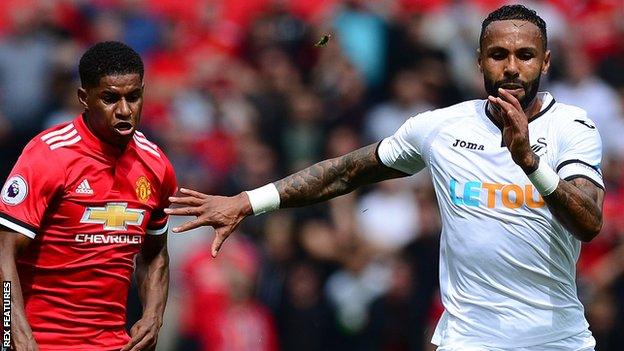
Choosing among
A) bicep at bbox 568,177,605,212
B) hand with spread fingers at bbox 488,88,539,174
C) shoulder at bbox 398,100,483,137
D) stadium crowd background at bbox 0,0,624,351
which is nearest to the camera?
hand with spread fingers at bbox 488,88,539,174

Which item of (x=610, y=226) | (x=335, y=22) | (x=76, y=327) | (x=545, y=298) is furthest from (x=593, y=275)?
(x=76, y=327)

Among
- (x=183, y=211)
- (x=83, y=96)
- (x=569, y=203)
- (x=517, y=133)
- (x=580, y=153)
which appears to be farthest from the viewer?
(x=83, y=96)

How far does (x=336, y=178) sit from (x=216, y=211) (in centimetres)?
73

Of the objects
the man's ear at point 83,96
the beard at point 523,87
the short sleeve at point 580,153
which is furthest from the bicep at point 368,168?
the man's ear at point 83,96

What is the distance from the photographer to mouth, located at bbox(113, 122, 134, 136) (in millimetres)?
6371

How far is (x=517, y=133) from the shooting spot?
5457mm

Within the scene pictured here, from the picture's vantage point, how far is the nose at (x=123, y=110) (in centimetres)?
636

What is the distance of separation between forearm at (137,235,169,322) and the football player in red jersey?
21 centimetres

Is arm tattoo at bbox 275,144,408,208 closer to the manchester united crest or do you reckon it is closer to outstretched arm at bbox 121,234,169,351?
the manchester united crest

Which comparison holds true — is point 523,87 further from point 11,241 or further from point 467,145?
point 11,241

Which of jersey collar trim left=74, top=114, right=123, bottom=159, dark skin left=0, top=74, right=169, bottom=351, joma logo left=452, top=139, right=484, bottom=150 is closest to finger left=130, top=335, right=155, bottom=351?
dark skin left=0, top=74, right=169, bottom=351

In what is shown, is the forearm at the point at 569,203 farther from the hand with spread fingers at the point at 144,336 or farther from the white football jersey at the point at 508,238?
the hand with spread fingers at the point at 144,336

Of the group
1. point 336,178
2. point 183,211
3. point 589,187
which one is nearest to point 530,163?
point 589,187

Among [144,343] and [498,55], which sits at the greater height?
[498,55]
